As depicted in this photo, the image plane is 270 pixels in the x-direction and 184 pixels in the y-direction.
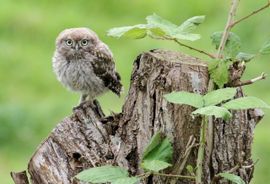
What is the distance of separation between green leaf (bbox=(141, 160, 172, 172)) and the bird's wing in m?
2.76

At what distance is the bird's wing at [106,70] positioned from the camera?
632cm

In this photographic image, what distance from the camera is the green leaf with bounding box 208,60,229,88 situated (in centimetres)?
357

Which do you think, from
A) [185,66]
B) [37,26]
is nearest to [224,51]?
[185,66]

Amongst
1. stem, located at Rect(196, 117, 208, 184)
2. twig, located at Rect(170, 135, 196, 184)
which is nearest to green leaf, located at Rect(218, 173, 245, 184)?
stem, located at Rect(196, 117, 208, 184)

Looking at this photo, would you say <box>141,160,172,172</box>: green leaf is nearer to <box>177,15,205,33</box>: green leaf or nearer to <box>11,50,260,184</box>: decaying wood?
<box>11,50,260,184</box>: decaying wood

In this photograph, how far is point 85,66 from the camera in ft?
21.5

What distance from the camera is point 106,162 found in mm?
3939

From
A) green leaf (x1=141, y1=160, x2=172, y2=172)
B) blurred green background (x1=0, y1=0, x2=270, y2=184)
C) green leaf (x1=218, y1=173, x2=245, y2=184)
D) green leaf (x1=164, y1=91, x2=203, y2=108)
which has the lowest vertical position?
green leaf (x1=218, y1=173, x2=245, y2=184)

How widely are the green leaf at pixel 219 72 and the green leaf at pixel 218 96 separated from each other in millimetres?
182

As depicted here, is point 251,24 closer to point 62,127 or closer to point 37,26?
point 37,26

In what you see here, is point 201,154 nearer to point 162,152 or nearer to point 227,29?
point 162,152

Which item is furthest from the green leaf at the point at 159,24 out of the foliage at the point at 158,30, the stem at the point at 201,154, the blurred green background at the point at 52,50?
the blurred green background at the point at 52,50

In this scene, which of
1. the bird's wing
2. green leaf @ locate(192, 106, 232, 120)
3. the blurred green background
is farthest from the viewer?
the blurred green background

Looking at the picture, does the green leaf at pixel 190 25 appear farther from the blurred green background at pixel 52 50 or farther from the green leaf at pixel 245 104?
the blurred green background at pixel 52 50
